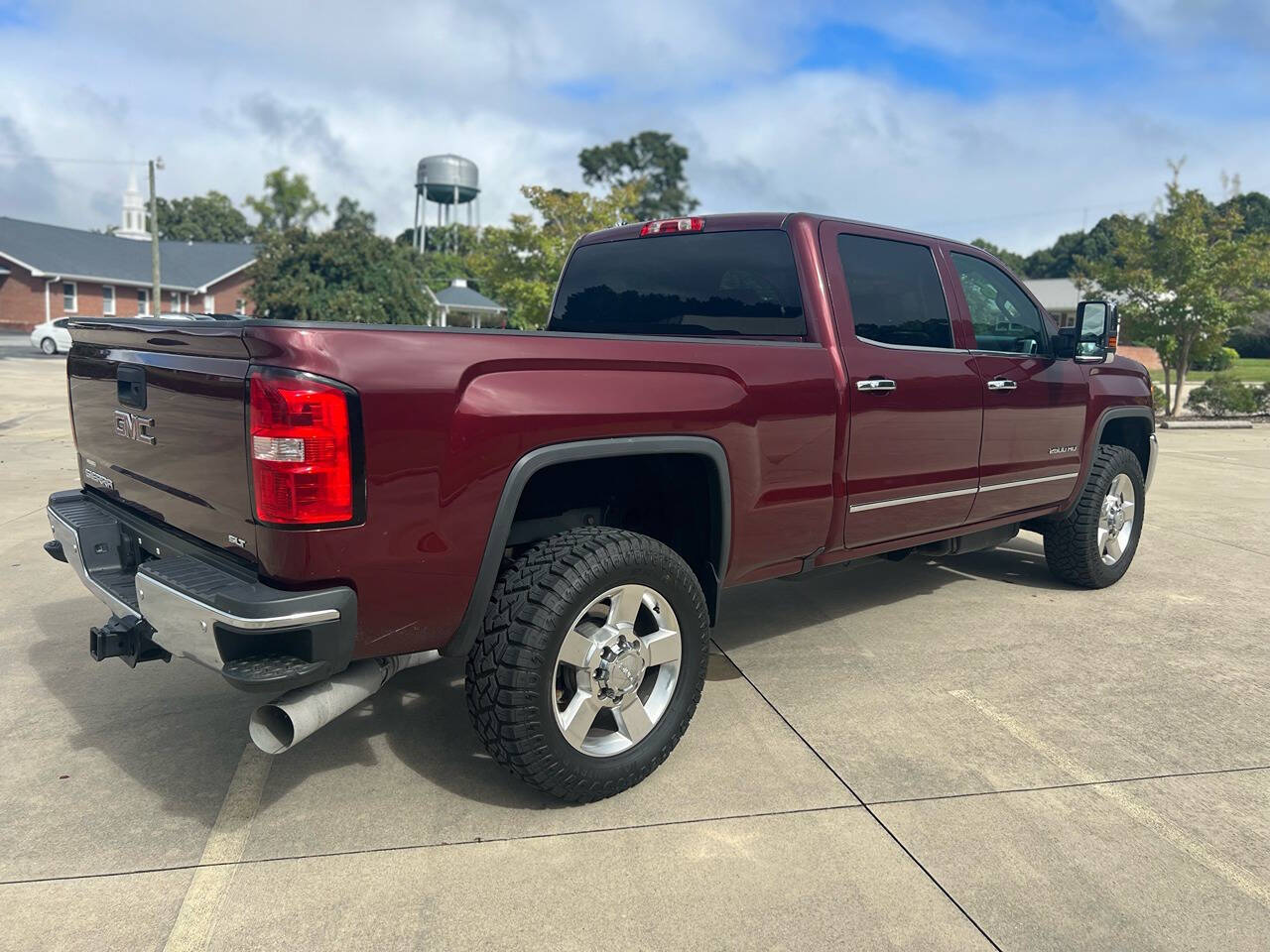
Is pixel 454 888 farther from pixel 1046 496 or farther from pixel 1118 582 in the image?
pixel 1118 582

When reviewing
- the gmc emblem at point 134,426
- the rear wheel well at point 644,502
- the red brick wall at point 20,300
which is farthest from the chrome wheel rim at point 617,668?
the red brick wall at point 20,300

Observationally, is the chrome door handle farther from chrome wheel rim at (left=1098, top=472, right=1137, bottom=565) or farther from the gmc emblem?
the gmc emblem

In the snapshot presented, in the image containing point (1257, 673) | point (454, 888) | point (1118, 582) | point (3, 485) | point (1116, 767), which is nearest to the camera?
point (454, 888)

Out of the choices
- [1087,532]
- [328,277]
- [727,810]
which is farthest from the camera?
[328,277]

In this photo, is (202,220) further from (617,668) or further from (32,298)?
(617,668)

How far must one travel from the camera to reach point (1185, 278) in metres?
17.4

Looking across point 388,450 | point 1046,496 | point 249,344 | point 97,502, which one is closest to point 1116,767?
point 1046,496

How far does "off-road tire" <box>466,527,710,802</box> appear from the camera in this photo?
2834 millimetres

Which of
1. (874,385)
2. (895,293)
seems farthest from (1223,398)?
(874,385)

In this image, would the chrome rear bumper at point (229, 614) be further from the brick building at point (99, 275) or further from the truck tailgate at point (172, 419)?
the brick building at point (99, 275)

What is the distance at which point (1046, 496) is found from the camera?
5.08m

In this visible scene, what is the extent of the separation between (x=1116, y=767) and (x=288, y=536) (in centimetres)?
287

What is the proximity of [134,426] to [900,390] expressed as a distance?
2.86 metres

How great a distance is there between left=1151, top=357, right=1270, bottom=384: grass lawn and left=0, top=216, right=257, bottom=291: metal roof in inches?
1454
